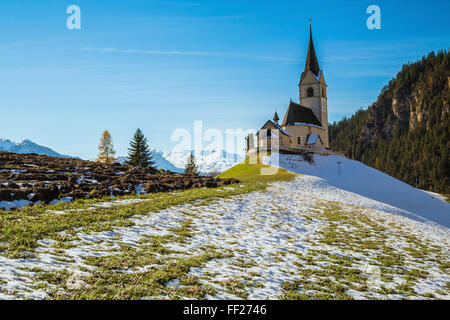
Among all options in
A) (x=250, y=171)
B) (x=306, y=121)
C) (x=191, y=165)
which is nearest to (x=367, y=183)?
(x=250, y=171)

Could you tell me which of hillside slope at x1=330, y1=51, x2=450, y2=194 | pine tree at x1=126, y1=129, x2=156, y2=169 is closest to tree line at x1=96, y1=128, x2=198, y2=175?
pine tree at x1=126, y1=129, x2=156, y2=169

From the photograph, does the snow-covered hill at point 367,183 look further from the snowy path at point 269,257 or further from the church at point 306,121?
the snowy path at point 269,257

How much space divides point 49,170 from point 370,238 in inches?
820

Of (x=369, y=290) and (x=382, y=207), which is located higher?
(x=369, y=290)

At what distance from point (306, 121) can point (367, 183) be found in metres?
27.0

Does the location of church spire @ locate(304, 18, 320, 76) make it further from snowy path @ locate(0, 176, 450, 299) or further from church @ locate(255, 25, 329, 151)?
snowy path @ locate(0, 176, 450, 299)

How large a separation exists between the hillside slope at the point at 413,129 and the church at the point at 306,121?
62908 millimetres

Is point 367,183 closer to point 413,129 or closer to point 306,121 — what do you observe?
point 306,121

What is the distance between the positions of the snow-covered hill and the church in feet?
22.6

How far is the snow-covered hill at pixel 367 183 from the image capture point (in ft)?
123
